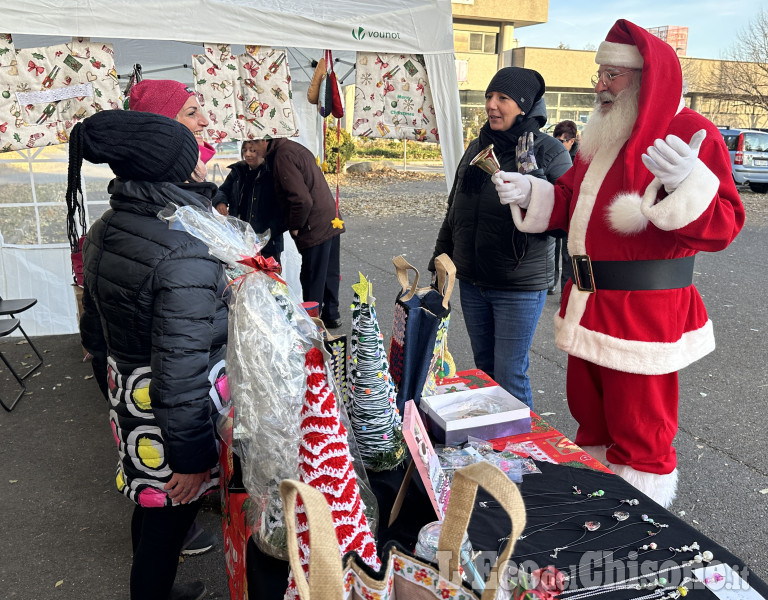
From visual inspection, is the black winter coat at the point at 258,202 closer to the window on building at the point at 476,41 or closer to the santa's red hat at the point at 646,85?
the santa's red hat at the point at 646,85

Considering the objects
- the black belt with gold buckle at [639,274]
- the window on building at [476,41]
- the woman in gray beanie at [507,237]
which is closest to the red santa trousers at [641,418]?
the black belt with gold buckle at [639,274]

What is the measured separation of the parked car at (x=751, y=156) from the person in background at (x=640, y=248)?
50.1 ft

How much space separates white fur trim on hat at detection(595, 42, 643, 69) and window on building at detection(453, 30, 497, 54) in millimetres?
26580

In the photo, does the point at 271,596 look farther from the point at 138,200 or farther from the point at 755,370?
the point at 755,370

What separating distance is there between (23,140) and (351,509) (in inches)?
138

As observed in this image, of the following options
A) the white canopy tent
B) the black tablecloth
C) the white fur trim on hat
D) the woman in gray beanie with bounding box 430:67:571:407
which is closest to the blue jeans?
the woman in gray beanie with bounding box 430:67:571:407

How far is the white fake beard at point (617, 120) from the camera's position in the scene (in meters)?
1.95

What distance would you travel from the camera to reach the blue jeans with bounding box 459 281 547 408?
269 centimetres

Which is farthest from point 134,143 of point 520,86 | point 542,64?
point 542,64

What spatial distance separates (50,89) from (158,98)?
6.22 feet

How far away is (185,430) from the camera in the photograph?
153 cm

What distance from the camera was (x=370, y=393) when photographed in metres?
1.49

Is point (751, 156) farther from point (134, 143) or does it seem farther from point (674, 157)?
point (134, 143)

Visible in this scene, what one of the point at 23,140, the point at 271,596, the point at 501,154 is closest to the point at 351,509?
the point at 271,596
